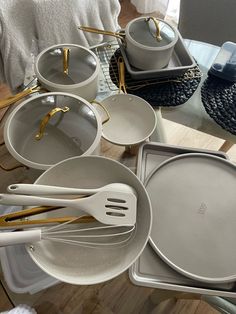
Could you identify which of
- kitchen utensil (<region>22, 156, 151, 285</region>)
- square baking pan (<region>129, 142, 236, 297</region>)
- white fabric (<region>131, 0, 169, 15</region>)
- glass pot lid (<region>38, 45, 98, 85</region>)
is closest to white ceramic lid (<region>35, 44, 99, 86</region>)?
glass pot lid (<region>38, 45, 98, 85</region>)

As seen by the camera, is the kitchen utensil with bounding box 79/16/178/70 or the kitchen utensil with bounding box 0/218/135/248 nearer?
the kitchen utensil with bounding box 0/218/135/248

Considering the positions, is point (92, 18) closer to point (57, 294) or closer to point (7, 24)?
point (7, 24)

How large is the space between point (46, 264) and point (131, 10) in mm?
1834

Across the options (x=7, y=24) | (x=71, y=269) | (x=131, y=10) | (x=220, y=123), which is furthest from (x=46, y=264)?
(x=131, y=10)

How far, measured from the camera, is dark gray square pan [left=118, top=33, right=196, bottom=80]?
642mm

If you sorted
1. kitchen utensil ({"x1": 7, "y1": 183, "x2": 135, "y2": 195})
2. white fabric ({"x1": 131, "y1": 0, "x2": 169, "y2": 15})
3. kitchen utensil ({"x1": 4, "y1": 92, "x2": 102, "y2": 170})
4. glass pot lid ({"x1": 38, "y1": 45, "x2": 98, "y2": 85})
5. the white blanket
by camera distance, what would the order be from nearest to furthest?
kitchen utensil ({"x1": 7, "y1": 183, "x2": 135, "y2": 195})
kitchen utensil ({"x1": 4, "y1": 92, "x2": 102, "y2": 170})
glass pot lid ({"x1": 38, "y1": 45, "x2": 98, "y2": 85})
the white blanket
white fabric ({"x1": 131, "y1": 0, "x2": 169, "y2": 15})

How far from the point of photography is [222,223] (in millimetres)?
481

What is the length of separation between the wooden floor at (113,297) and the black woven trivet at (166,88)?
0.06 metres

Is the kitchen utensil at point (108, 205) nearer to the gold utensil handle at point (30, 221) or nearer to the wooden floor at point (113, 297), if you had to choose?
the gold utensil handle at point (30, 221)

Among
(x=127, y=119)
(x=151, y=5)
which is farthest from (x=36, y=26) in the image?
(x=151, y=5)

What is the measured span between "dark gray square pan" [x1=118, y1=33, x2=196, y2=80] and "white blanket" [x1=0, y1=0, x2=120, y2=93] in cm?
26

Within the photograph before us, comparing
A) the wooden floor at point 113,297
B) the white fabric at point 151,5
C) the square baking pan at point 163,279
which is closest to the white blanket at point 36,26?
the wooden floor at point 113,297

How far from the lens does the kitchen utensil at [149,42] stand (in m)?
0.62

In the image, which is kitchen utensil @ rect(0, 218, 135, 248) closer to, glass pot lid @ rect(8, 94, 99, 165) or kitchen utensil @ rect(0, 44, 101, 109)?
glass pot lid @ rect(8, 94, 99, 165)
